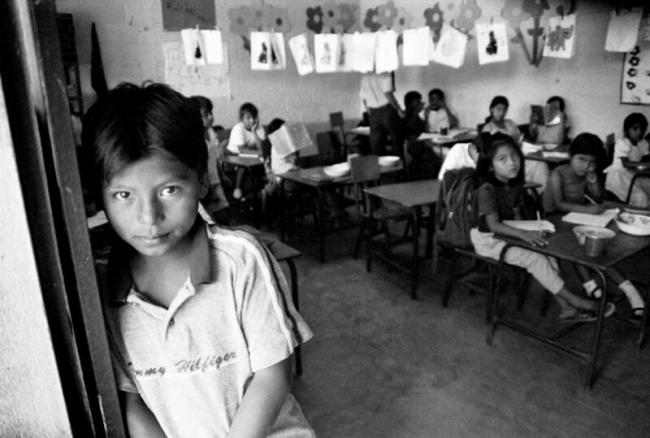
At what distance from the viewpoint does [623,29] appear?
16.3 ft

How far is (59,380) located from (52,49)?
1.39ft

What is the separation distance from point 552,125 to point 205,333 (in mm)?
5933

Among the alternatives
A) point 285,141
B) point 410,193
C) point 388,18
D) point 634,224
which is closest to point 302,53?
point 285,141

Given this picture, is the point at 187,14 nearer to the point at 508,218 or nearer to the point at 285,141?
the point at 285,141

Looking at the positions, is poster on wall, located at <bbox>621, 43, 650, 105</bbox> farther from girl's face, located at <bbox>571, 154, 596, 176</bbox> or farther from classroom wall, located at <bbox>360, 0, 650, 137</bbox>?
girl's face, located at <bbox>571, 154, 596, 176</bbox>

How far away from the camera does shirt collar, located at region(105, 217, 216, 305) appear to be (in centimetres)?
80

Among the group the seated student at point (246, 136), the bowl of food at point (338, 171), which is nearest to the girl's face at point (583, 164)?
the bowl of food at point (338, 171)

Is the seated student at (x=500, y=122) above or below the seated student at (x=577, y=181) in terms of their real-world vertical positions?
above

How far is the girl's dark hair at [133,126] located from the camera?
→ 71 cm

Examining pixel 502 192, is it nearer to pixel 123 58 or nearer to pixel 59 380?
pixel 59 380

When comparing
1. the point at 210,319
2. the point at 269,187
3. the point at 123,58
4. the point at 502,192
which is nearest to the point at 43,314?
the point at 210,319

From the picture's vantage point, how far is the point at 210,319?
824 mm

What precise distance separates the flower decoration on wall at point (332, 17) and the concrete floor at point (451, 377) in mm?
5318

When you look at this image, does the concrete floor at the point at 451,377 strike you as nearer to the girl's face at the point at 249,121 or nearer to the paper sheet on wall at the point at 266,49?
the girl's face at the point at 249,121
